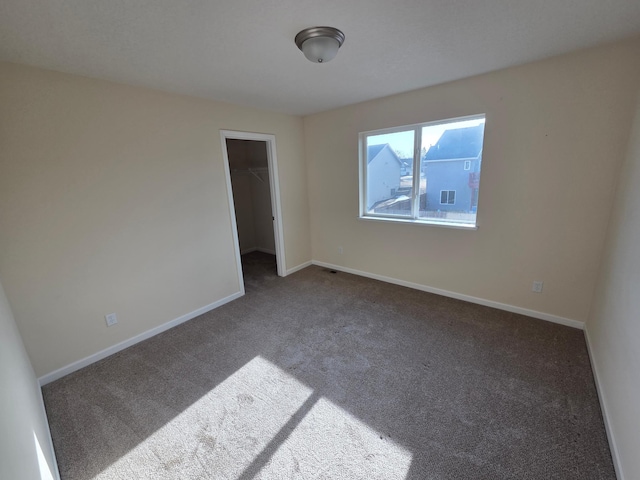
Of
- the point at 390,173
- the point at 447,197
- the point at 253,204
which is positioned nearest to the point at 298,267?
the point at 253,204

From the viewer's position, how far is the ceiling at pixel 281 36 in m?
1.44

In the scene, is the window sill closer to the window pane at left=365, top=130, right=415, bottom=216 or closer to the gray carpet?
the window pane at left=365, top=130, right=415, bottom=216

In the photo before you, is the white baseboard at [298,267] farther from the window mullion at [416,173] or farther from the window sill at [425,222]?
the window mullion at [416,173]

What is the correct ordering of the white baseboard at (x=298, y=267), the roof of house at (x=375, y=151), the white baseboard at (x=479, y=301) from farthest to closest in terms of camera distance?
the white baseboard at (x=298, y=267) → the roof of house at (x=375, y=151) → the white baseboard at (x=479, y=301)

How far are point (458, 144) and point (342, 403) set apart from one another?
274 cm

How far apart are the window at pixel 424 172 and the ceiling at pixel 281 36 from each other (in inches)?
25.9

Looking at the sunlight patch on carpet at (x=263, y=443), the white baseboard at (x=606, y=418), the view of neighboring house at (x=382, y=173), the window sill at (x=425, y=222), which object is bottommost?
the sunlight patch on carpet at (x=263, y=443)

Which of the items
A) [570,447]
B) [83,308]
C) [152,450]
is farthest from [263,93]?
[570,447]

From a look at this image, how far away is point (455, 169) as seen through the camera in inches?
118

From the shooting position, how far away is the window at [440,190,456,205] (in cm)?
308

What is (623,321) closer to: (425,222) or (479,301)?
(479,301)

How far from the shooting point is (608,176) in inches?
86.7

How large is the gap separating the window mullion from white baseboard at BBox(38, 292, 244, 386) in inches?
103

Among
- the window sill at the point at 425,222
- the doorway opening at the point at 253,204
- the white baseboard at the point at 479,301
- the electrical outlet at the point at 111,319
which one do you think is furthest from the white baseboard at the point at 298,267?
the electrical outlet at the point at 111,319
